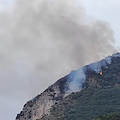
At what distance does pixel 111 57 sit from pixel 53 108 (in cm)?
2645

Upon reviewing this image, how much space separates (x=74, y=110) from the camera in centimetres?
13912

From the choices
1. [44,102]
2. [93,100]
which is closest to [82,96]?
[93,100]

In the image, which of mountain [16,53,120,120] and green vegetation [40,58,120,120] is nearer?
green vegetation [40,58,120,120]

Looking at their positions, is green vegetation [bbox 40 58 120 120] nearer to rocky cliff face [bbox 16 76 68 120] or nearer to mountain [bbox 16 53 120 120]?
mountain [bbox 16 53 120 120]

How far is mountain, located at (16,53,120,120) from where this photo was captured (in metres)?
138

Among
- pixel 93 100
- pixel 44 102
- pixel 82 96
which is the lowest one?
pixel 93 100

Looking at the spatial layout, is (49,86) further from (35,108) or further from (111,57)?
(111,57)

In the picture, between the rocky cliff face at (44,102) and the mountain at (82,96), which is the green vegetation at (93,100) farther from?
the rocky cliff face at (44,102)

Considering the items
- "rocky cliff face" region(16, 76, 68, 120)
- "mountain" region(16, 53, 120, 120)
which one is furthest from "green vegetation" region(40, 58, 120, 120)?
"rocky cliff face" region(16, 76, 68, 120)

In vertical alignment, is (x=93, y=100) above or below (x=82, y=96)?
below

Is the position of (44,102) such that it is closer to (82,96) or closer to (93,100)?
(82,96)

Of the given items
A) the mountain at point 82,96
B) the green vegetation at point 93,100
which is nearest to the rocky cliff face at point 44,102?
the mountain at point 82,96

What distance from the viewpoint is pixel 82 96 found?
145500mm

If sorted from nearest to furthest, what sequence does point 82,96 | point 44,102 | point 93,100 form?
point 93,100 < point 82,96 < point 44,102
